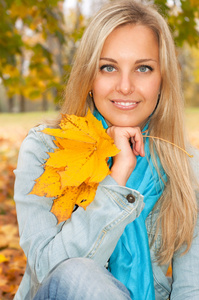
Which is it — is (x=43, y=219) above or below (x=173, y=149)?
below

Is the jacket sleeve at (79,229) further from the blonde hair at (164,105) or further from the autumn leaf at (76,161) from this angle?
the blonde hair at (164,105)

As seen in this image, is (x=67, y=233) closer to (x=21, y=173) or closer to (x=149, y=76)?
(x=21, y=173)

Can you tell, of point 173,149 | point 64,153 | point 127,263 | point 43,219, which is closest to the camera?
point 64,153

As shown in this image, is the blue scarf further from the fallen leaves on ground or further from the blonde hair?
the fallen leaves on ground

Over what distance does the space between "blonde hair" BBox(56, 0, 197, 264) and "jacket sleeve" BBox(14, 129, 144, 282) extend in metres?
0.34

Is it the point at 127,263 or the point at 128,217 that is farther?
the point at 127,263

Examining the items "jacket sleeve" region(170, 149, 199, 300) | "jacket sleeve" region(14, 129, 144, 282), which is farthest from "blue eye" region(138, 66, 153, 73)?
"jacket sleeve" region(170, 149, 199, 300)

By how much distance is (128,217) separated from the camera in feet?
4.14

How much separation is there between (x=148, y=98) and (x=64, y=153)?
1.72 ft

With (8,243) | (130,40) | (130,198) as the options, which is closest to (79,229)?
(130,198)

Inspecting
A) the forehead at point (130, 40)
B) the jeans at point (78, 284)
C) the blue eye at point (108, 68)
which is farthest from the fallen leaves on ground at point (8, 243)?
the forehead at point (130, 40)

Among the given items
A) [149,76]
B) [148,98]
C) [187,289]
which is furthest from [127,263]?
[149,76]

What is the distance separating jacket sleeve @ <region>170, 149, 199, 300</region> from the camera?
1447mm

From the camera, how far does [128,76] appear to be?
149 cm
